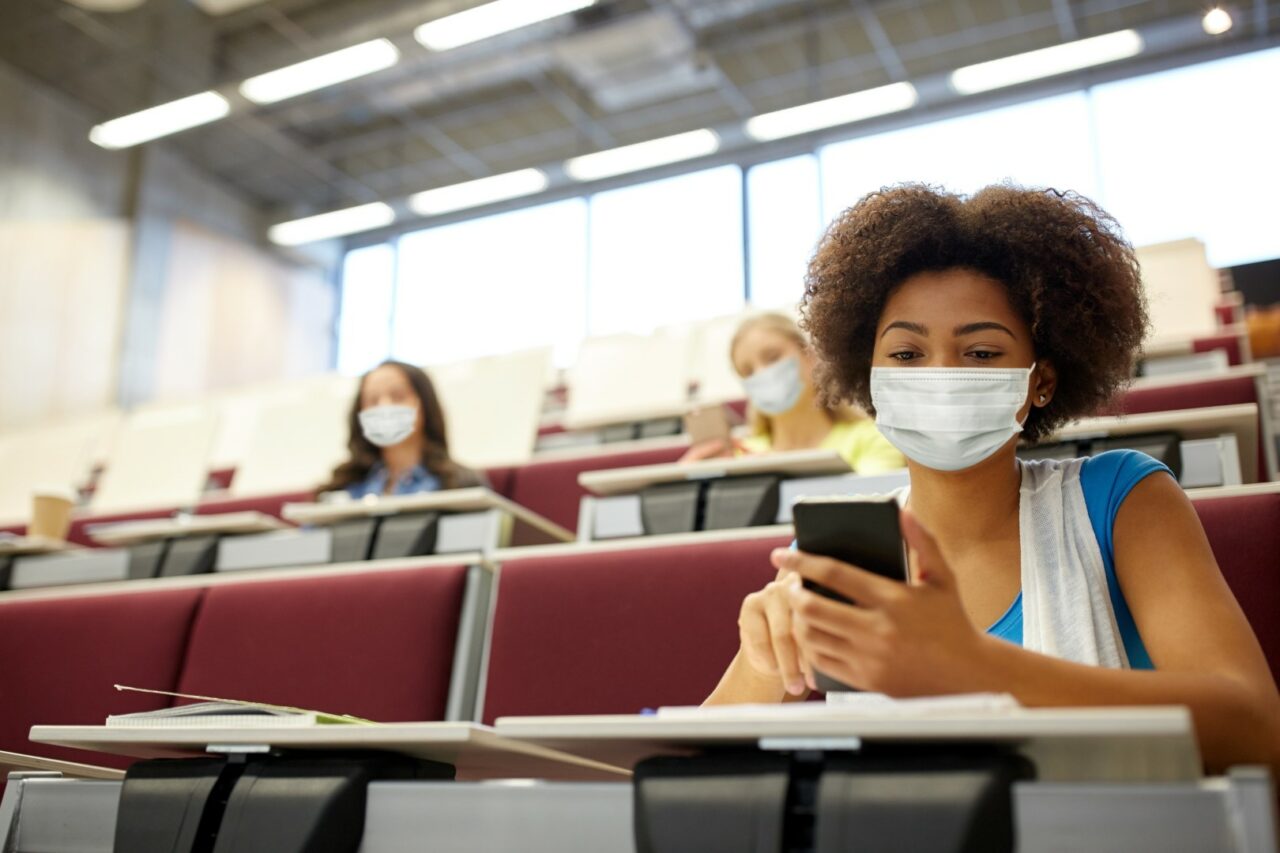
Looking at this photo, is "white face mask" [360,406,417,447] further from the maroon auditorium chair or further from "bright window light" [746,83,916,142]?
"bright window light" [746,83,916,142]

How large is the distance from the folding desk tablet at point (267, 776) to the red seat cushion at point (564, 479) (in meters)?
1.65

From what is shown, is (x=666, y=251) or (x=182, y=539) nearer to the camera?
(x=182, y=539)

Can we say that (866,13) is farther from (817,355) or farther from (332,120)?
(817,355)

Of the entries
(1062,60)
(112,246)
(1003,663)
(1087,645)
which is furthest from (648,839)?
(112,246)

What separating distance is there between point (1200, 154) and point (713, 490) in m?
3.89

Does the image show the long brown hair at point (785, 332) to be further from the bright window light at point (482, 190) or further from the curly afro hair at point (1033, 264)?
the bright window light at point (482, 190)

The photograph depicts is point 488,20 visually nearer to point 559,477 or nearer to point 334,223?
point 334,223

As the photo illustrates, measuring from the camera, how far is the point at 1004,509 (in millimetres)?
959

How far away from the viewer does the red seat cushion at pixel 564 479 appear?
8.02 ft

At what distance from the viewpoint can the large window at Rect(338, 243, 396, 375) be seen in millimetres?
7008

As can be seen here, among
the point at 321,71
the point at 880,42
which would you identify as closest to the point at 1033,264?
the point at 321,71

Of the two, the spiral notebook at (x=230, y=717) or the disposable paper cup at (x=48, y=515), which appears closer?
the spiral notebook at (x=230, y=717)

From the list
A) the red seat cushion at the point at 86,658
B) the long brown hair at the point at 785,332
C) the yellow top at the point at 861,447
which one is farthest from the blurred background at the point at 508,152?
the red seat cushion at the point at 86,658

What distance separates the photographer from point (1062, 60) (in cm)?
496
